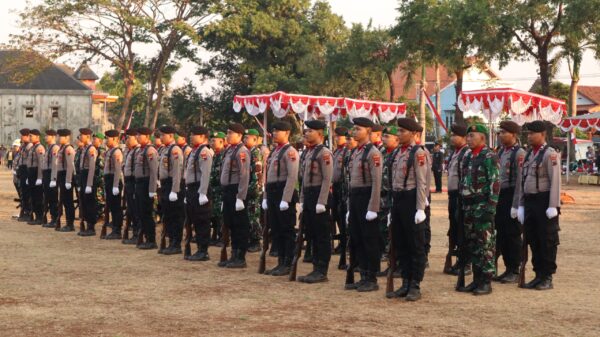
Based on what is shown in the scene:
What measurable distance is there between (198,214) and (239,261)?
3.86 feet

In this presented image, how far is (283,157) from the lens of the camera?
11211mm

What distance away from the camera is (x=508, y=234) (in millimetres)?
10594

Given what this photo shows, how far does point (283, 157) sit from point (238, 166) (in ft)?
3.07

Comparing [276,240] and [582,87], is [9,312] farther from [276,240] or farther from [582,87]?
[582,87]

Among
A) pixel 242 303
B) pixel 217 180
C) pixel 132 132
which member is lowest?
pixel 242 303

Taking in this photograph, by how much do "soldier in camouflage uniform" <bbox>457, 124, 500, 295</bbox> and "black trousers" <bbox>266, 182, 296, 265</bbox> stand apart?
2509 mm

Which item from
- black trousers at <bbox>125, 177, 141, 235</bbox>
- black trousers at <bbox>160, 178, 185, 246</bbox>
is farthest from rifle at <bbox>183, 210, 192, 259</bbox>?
black trousers at <bbox>125, 177, 141, 235</bbox>

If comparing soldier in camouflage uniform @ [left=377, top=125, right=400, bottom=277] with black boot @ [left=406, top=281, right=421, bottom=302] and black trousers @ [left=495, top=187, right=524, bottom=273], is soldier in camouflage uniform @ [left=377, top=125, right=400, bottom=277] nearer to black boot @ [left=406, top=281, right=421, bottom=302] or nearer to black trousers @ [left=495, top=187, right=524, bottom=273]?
black boot @ [left=406, top=281, right=421, bottom=302]

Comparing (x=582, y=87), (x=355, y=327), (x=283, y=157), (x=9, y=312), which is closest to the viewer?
(x=355, y=327)

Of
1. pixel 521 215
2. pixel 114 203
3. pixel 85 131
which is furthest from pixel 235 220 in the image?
pixel 85 131

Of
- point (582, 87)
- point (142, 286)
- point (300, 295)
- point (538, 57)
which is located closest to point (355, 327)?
point (300, 295)

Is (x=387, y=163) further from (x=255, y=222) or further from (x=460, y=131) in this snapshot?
(x=255, y=222)

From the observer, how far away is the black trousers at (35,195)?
728 inches

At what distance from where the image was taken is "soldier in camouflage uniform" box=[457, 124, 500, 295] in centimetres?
940
